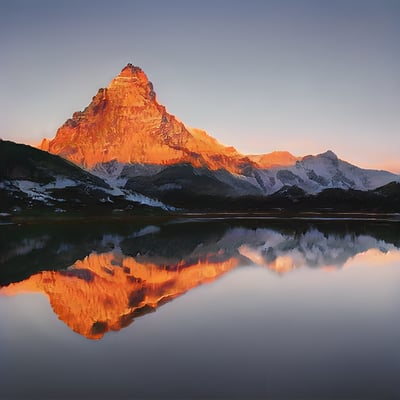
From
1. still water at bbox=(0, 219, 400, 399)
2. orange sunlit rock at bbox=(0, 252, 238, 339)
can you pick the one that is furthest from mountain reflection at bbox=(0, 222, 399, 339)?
still water at bbox=(0, 219, 400, 399)

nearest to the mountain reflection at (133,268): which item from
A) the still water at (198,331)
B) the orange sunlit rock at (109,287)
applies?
the orange sunlit rock at (109,287)

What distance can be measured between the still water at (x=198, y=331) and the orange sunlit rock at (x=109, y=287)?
0.07m

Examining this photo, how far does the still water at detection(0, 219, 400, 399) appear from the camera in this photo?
38.9 feet

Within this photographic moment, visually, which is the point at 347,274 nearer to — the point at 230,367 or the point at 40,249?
the point at 230,367

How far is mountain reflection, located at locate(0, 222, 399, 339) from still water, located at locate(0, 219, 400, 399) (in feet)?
0.42

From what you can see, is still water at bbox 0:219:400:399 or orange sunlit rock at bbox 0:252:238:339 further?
orange sunlit rock at bbox 0:252:238:339

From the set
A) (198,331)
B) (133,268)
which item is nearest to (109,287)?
(133,268)

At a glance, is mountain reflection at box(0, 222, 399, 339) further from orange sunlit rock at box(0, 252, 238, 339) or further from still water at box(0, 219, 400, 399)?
still water at box(0, 219, 400, 399)

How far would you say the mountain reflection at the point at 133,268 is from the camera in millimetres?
20672

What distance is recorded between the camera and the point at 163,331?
1694 centimetres

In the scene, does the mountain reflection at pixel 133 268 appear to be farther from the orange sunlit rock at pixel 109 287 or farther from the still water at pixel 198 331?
the still water at pixel 198 331

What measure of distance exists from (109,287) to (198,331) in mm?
10205

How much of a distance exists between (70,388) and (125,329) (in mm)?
5605

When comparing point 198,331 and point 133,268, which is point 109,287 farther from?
point 198,331
